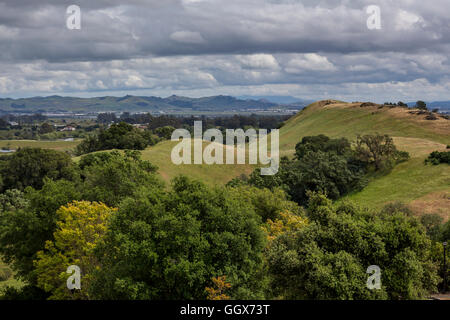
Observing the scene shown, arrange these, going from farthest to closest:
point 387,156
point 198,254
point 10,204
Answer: point 387,156, point 10,204, point 198,254

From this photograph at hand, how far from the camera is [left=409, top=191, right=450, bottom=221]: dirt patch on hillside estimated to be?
57031mm

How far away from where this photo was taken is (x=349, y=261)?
22.4m

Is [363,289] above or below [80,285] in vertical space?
above

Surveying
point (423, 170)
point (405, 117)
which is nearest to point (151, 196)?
point (423, 170)

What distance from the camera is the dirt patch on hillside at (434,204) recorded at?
5703 centimetres

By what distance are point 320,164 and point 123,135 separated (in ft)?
224

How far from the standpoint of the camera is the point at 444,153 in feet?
251

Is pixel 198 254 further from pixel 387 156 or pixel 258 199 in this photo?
pixel 387 156

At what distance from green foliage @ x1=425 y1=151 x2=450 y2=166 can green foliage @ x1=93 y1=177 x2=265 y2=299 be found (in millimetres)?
62287

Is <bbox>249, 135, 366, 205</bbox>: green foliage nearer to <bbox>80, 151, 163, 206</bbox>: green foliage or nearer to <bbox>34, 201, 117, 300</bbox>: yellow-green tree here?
<bbox>80, 151, 163, 206</bbox>: green foliage

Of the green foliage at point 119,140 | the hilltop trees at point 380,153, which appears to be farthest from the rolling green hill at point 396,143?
the green foliage at point 119,140

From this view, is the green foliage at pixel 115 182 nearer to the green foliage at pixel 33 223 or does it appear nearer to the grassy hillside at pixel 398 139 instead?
the green foliage at pixel 33 223

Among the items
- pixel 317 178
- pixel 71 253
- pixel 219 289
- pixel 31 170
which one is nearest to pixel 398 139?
pixel 317 178

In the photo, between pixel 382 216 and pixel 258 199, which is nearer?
pixel 382 216
